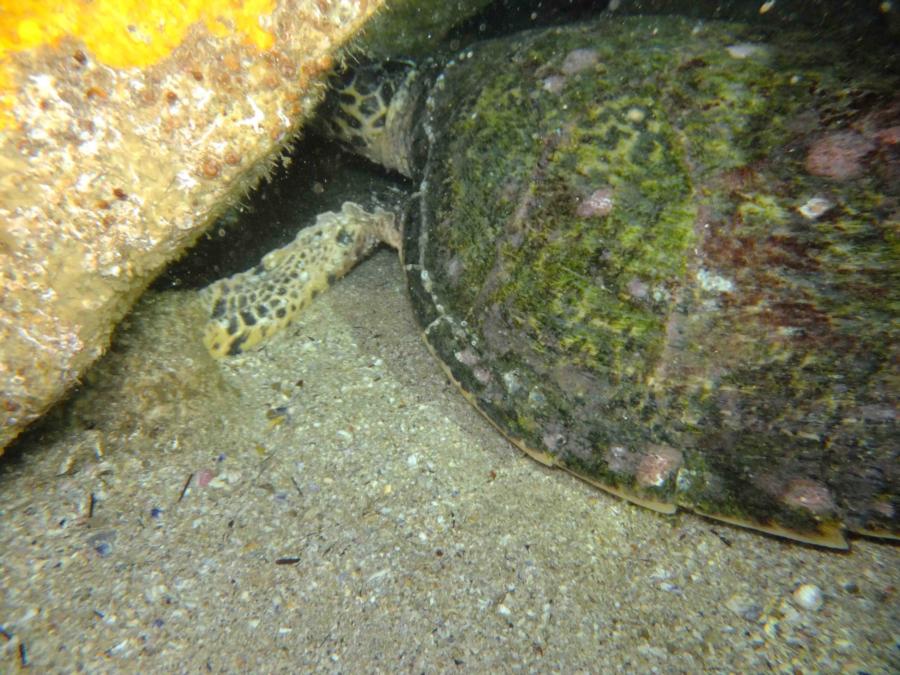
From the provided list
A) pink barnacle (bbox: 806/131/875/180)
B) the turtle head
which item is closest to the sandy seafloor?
pink barnacle (bbox: 806/131/875/180)

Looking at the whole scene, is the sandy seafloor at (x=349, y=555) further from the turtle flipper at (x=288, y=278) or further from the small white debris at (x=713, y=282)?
the small white debris at (x=713, y=282)

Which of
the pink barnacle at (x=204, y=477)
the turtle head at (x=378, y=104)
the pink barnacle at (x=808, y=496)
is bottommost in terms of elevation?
the pink barnacle at (x=808, y=496)

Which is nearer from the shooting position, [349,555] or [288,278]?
[349,555]

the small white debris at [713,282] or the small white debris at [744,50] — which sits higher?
the small white debris at [744,50]

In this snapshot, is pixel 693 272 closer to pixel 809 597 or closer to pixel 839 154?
pixel 839 154

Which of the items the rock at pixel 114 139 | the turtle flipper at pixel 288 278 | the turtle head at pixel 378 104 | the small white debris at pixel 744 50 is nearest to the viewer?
the rock at pixel 114 139

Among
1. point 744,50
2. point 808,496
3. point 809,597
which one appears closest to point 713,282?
point 808,496

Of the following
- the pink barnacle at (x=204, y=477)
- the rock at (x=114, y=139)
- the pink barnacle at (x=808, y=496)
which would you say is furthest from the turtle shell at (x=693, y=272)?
the pink barnacle at (x=204, y=477)
